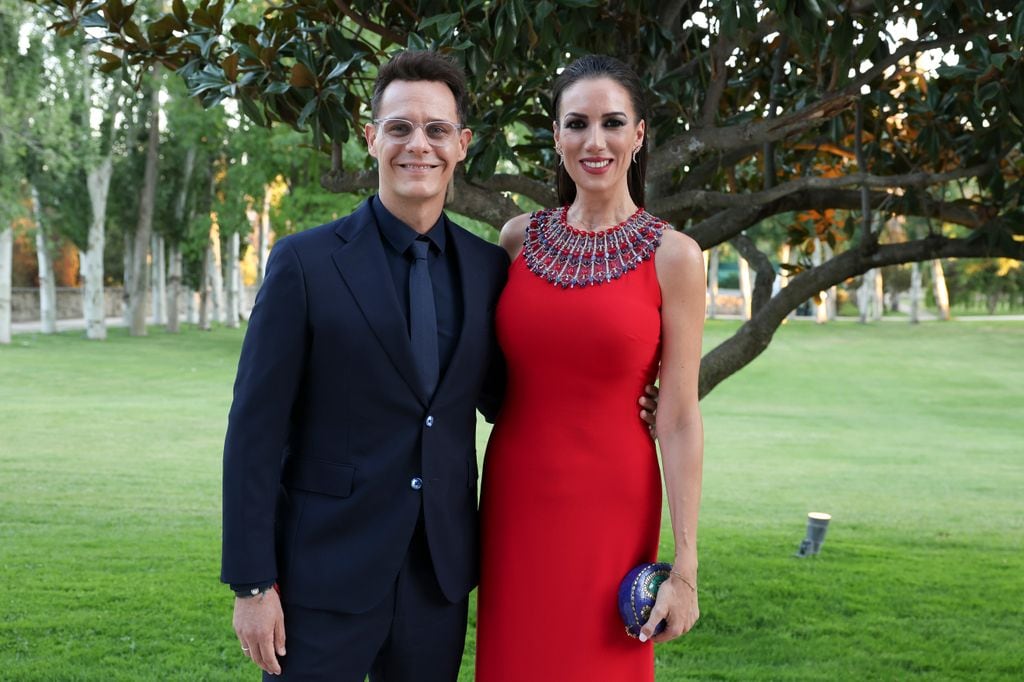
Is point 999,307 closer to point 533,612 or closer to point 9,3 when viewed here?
point 9,3

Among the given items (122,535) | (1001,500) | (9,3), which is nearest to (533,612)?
(122,535)

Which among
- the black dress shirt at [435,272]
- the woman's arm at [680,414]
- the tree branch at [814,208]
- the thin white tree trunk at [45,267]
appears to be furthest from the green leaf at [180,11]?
the thin white tree trunk at [45,267]

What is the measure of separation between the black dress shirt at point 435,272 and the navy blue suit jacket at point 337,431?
28mm

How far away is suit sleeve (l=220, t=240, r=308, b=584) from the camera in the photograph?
2.39 metres

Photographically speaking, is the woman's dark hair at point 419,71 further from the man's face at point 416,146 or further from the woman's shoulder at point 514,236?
the woman's shoulder at point 514,236

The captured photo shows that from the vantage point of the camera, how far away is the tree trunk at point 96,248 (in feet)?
98.8

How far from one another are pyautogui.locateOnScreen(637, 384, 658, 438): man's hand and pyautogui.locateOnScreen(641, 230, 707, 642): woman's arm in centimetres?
3

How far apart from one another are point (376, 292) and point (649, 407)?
76cm

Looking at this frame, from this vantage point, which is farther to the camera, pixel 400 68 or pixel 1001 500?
pixel 1001 500

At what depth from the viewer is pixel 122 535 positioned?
26.9 ft

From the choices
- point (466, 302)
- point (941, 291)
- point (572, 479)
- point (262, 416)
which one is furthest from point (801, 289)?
point (941, 291)

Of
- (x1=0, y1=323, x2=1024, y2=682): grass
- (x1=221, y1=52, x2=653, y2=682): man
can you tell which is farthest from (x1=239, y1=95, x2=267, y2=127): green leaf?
(x1=0, y1=323, x2=1024, y2=682): grass

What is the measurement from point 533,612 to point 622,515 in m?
0.34

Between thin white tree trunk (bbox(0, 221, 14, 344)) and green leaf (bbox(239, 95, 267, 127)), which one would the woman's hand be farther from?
thin white tree trunk (bbox(0, 221, 14, 344))
